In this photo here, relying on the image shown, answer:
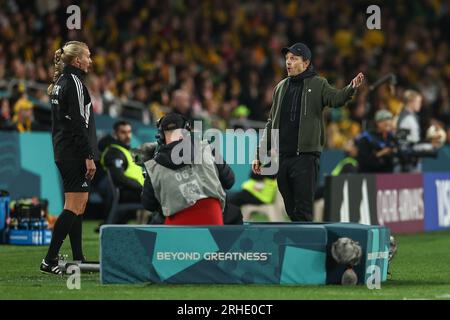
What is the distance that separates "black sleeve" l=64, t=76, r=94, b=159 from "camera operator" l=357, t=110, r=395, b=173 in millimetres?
8439

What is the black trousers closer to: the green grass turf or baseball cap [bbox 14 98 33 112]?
the green grass turf

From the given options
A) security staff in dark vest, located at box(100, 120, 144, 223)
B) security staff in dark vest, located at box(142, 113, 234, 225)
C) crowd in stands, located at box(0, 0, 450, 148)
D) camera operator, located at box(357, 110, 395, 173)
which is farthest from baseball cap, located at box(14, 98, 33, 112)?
security staff in dark vest, located at box(142, 113, 234, 225)

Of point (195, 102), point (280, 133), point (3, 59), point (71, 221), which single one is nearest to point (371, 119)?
point (195, 102)

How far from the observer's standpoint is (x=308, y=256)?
10.4 meters

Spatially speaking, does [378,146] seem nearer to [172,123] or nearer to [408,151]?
[408,151]

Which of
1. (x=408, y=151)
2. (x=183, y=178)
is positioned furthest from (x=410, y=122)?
(x=183, y=178)

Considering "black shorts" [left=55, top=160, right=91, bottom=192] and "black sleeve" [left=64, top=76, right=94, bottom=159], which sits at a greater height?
"black sleeve" [left=64, top=76, right=94, bottom=159]

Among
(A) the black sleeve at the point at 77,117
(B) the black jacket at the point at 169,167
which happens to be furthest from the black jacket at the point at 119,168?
(B) the black jacket at the point at 169,167

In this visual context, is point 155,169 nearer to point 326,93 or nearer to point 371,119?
point 326,93

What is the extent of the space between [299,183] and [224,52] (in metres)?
15.7

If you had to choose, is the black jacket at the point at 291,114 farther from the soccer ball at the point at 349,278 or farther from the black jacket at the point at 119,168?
the black jacket at the point at 119,168

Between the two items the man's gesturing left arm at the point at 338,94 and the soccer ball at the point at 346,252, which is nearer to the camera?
the soccer ball at the point at 346,252

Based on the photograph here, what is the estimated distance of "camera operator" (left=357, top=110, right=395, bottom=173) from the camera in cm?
1900

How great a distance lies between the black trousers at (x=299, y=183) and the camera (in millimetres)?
12109
